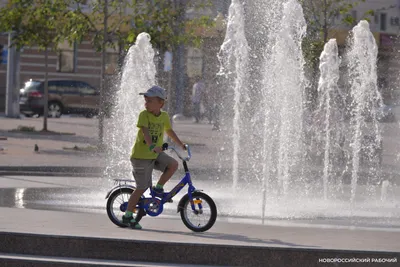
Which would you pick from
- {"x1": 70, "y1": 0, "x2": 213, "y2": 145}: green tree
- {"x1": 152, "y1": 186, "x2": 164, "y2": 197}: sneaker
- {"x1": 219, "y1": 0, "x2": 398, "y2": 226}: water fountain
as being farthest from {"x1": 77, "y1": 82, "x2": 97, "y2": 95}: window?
{"x1": 152, "y1": 186, "x2": 164, "y2": 197}: sneaker

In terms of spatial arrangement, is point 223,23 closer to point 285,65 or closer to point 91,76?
point 285,65

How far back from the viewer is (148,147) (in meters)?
10.3

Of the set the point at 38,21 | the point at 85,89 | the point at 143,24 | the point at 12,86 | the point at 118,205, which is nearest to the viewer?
the point at 118,205

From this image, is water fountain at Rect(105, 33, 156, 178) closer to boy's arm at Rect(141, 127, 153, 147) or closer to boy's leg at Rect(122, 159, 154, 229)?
boy's leg at Rect(122, 159, 154, 229)

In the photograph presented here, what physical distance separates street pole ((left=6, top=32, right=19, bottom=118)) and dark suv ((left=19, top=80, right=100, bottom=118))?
147 inches

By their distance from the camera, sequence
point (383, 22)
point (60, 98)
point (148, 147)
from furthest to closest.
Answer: point (383, 22), point (60, 98), point (148, 147)

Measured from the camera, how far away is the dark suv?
4359 cm

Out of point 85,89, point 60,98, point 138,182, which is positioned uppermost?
point 138,182

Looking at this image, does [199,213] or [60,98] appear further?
[60,98]

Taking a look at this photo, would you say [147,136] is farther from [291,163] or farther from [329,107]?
[329,107]

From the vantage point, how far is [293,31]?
1719 cm

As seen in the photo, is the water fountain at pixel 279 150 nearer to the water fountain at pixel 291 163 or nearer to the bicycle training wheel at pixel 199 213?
the water fountain at pixel 291 163

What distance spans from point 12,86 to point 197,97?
20.9 feet

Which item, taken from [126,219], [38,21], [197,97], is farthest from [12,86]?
[126,219]
